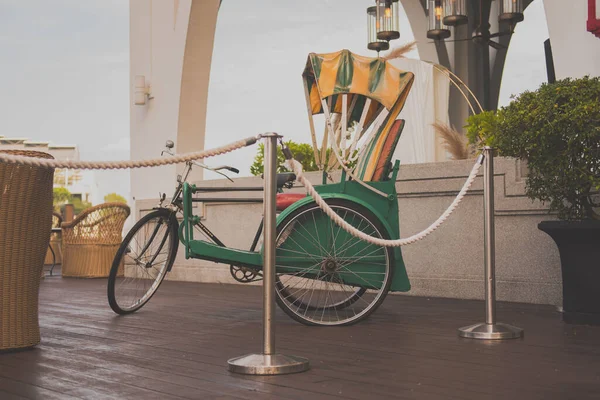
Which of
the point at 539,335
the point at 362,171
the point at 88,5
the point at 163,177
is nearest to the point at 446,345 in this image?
the point at 539,335

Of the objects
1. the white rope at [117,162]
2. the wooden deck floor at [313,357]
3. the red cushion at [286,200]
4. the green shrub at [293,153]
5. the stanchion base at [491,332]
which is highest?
the green shrub at [293,153]

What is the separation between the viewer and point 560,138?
391 centimetres

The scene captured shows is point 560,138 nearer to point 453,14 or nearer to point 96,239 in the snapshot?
point 453,14

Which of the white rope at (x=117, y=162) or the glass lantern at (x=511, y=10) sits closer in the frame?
the white rope at (x=117, y=162)

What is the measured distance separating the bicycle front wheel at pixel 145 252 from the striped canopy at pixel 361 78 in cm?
130

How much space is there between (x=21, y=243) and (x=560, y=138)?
2.79 metres

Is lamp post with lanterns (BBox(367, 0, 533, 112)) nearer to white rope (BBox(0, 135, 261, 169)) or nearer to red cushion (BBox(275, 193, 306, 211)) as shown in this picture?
red cushion (BBox(275, 193, 306, 211))

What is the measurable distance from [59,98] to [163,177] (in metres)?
12.9

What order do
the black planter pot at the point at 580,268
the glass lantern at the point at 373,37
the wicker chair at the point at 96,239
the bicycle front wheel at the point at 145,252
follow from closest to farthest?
1. the black planter pot at the point at 580,268
2. the bicycle front wheel at the point at 145,252
3. the glass lantern at the point at 373,37
4. the wicker chair at the point at 96,239

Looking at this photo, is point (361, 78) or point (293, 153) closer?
point (361, 78)

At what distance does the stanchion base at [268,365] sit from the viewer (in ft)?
8.59

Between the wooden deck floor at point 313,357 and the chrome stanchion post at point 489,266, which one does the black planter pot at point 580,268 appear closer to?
the wooden deck floor at point 313,357

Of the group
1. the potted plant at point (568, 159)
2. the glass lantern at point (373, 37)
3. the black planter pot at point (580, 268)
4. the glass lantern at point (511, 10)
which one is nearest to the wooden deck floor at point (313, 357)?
the black planter pot at point (580, 268)

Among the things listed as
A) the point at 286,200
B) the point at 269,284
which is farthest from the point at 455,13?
the point at 269,284
